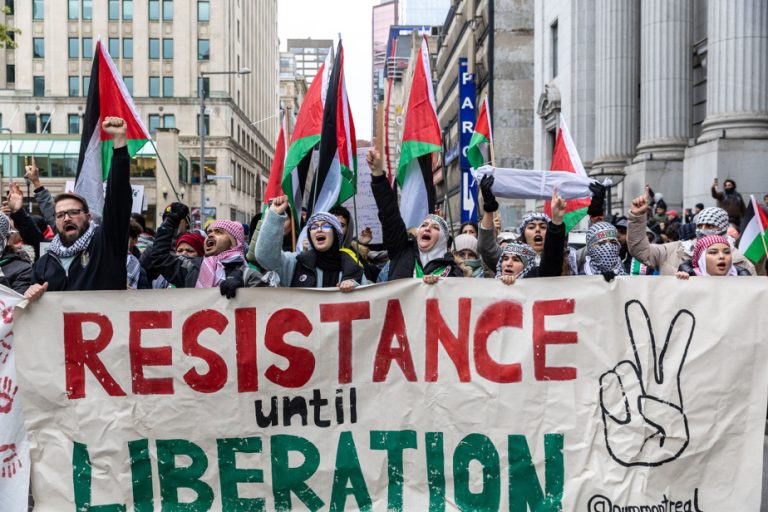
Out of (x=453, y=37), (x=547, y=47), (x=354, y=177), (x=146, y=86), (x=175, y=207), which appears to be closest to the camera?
(x=175, y=207)

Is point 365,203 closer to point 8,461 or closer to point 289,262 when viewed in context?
point 289,262

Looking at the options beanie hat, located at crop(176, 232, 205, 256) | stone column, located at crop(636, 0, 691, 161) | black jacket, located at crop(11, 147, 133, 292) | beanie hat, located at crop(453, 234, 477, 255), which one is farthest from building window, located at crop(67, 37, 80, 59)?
black jacket, located at crop(11, 147, 133, 292)

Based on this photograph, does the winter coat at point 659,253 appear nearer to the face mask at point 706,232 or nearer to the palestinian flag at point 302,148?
the face mask at point 706,232

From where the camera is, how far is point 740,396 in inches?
207

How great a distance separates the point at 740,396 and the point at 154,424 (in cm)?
323

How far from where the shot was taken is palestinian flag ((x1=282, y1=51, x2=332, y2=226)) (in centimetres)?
855

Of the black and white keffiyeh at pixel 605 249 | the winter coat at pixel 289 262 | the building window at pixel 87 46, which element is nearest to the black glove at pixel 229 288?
the winter coat at pixel 289 262

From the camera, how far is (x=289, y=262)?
6059mm

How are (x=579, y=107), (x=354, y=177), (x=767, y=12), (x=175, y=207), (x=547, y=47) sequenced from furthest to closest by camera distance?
(x=547, y=47)
(x=579, y=107)
(x=767, y=12)
(x=354, y=177)
(x=175, y=207)

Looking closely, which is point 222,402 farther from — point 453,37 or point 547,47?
point 453,37

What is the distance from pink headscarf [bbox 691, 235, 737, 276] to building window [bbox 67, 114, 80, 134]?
70.2m

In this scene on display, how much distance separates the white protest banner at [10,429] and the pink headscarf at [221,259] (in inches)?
51.8

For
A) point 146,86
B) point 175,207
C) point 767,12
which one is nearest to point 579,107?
point 767,12

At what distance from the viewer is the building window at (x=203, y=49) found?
7419 cm
